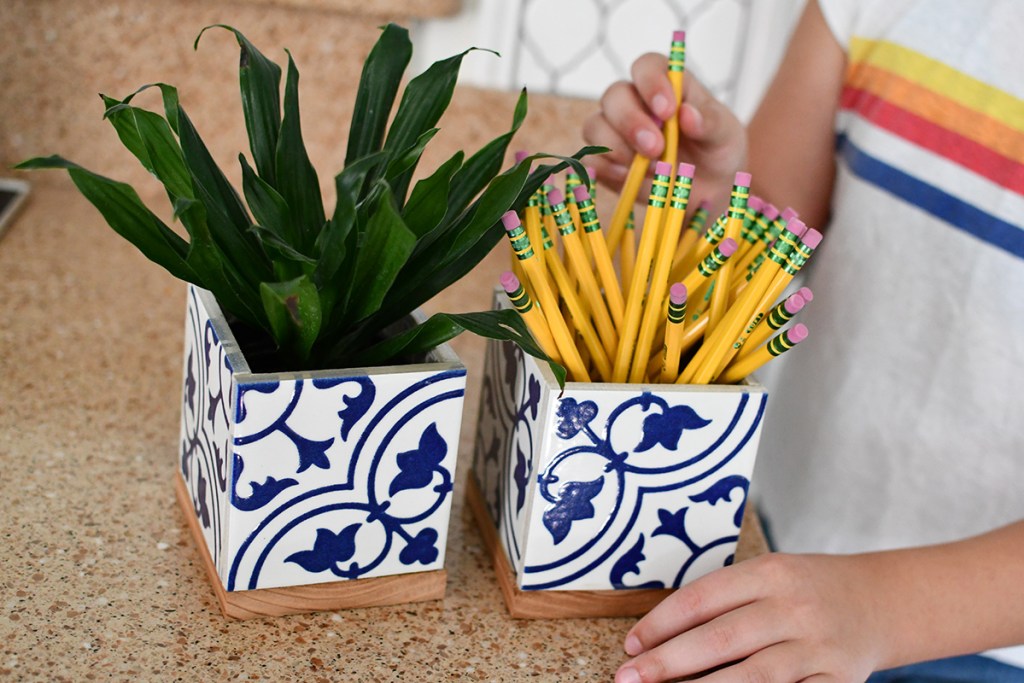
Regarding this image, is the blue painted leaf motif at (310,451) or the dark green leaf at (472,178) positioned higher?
the dark green leaf at (472,178)

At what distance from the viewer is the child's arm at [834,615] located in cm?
52

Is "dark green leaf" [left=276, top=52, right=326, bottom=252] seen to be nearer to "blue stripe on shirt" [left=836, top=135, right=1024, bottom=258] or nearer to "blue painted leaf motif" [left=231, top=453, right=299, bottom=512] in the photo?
"blue painted leaf motif" [left=231, top=453, right=299, bottom=512]

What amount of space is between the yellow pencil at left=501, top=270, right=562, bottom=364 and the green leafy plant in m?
0.01

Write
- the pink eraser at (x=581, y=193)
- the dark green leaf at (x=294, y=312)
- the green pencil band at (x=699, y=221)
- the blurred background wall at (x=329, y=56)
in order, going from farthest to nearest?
the blurred background wall at (x=329, y=56) → the green pencil band at (x=699, y=221) → the pink eraser at (x=581, y=193) → the dark green leaf at (x=294, y=312)

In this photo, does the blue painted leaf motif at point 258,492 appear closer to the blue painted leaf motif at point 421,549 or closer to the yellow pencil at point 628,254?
the blue painted leaf motif at point 421,549

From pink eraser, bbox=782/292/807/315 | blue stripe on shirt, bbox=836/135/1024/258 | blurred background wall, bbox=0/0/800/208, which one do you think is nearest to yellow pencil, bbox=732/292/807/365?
pink eraser, bbox=782/292/807/315

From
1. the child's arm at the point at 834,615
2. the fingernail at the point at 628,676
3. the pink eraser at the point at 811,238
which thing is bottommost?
the fingernail at the point at 628,676

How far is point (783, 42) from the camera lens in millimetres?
1182

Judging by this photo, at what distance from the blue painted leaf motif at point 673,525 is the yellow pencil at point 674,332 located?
7 cm

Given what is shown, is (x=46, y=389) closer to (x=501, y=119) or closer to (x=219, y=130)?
(x=219, y=130)

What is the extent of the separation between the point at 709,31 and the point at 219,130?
587 millimetres

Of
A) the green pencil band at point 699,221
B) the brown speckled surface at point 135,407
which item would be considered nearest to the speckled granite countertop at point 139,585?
the brown speckled surface at point 135,407

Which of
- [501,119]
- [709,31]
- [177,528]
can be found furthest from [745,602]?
[709,31]

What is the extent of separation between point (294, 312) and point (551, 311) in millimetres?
131
